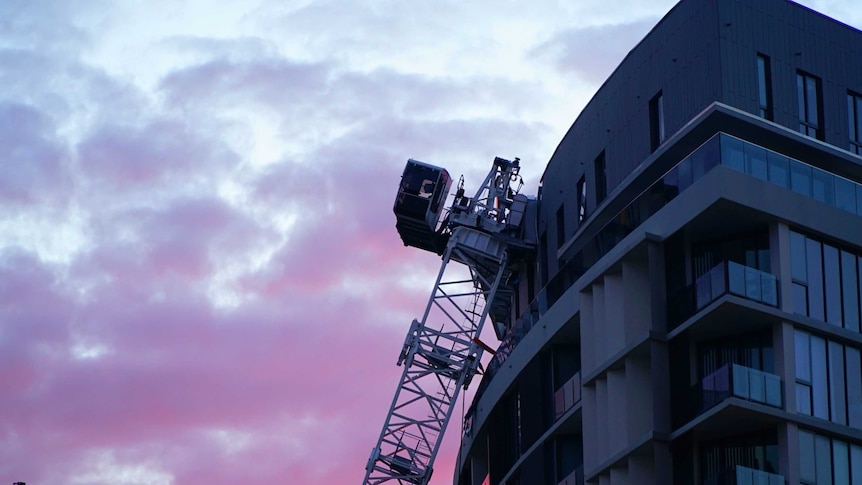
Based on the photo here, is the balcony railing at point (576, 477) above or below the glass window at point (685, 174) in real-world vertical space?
below

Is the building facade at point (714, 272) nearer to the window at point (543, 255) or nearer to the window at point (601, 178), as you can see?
the window at point (601, 178)

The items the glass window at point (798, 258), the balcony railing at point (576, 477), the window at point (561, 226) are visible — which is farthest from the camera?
the window at point (561, 226)

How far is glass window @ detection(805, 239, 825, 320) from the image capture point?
49844 mm

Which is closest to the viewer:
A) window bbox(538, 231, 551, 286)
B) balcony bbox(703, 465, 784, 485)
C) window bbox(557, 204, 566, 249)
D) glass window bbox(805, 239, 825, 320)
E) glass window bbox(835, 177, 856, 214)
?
balcony bbox(703, 465, 784, 485)

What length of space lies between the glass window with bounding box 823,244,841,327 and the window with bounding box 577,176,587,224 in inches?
610

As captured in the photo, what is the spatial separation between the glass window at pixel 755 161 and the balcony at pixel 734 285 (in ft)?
10.6

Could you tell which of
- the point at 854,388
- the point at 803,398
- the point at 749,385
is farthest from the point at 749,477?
the point at 854,388

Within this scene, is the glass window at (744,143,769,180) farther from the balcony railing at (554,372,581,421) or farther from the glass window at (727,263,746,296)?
the balcony railing at (554,372,581,421)

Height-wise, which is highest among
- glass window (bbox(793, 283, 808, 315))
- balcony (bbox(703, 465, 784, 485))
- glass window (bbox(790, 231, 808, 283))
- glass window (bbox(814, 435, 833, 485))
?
glass window (bbox(790, 231, 808, 283))

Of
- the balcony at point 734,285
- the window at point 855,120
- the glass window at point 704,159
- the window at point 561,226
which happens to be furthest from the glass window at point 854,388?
the window at point 561,226

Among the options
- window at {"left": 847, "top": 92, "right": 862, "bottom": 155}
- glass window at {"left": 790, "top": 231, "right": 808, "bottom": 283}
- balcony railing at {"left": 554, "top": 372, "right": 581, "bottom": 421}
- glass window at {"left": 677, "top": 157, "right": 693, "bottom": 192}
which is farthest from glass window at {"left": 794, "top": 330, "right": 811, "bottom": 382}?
balcony railing at {"left": 554, "top": 372, "right": 581, "bottom": 421}

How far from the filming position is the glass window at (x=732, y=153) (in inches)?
2009

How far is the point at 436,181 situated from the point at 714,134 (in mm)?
26969

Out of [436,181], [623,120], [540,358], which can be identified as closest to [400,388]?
[436,181]
